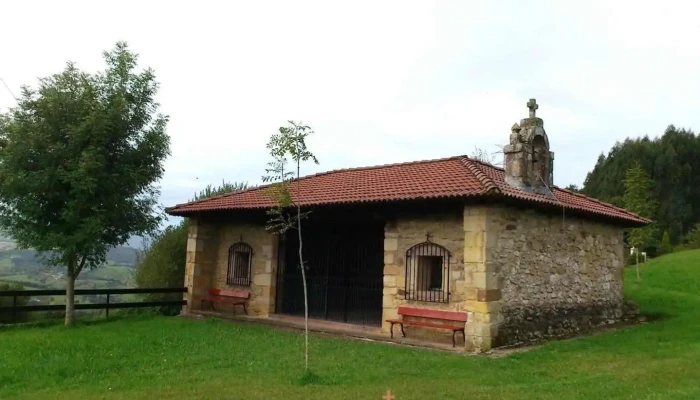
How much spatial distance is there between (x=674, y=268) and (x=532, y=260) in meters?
14.2

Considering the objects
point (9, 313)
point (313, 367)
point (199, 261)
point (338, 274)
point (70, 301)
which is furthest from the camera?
point (199, 261)

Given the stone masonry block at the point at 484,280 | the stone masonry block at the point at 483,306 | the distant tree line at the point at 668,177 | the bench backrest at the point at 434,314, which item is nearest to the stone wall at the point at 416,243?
the bench backrest at the point at 434,314

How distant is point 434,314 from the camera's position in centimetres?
998

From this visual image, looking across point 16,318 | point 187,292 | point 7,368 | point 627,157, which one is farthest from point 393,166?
point 627,157

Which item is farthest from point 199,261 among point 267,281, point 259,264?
point 267,281

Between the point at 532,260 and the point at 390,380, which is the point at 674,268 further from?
the point at 390,380

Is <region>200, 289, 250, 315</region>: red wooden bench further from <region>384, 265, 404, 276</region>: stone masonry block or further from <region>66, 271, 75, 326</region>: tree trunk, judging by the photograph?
<region>384, 265, 404, 276</region>: stone masonry block

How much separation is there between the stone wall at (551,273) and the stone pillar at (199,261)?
8.16 meters

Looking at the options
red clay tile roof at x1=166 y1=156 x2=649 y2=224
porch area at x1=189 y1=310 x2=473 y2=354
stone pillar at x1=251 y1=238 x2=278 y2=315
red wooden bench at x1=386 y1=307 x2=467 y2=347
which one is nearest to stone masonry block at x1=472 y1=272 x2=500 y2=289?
red wooden bench at x1=386 y1=307 x2=467 y2=347

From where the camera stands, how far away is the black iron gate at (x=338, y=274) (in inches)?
483

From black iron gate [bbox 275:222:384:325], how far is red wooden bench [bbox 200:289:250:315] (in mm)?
897

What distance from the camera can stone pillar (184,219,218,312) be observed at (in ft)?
47.4

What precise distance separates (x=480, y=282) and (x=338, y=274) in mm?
4186

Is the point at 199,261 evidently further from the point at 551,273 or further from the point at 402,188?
the point at 551,273
